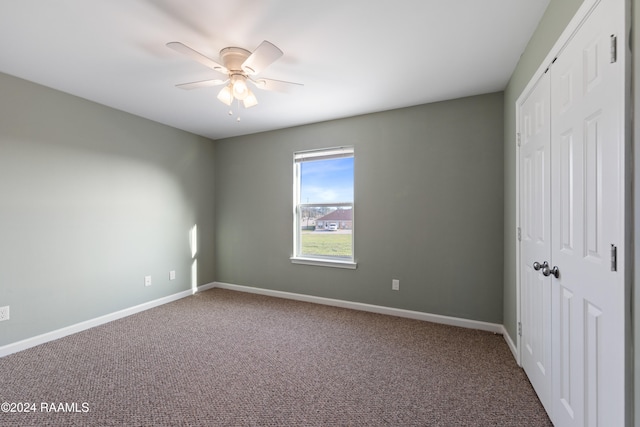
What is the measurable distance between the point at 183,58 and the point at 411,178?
260 cm

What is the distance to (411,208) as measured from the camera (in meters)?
3.36

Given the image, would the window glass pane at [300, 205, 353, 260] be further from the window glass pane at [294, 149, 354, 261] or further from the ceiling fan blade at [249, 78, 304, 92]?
the ceiling fan blade at [249, 78, 304, 92]

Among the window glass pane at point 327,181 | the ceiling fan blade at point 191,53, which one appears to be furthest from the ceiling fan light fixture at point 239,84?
the window glass pane at point 327,181

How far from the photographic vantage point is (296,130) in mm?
4125

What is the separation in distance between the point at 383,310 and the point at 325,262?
972 mm

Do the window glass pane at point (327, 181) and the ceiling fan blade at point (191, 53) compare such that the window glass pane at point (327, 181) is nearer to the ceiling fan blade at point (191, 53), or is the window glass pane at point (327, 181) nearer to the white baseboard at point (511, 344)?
the ceiling fan blade at point (191, 53)

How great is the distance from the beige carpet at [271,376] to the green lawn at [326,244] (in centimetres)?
100

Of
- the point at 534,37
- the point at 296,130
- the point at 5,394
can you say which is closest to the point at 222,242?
the point at 296,130

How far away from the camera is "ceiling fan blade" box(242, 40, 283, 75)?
177 centimetres

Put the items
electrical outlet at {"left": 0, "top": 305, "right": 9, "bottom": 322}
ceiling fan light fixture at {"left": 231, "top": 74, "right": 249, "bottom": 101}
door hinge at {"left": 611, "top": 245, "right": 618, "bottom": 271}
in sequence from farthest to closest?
electrical outlet at {"left": 0, "top": 305, "right": 9, "bottom": 322}
ceiling fan light fixture at {"left": 231, "top": 74, "right": 249, "bottom": 101}
door hinge at {"left": 611, "top": 245, "right": 618, "bottom": 271}

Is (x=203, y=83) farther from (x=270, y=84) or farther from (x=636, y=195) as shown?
(x=636, y=195)

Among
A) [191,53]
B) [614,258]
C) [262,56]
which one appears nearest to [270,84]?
[262,56]

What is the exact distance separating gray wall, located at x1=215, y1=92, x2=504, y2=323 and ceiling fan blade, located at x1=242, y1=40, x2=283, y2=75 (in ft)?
6.20

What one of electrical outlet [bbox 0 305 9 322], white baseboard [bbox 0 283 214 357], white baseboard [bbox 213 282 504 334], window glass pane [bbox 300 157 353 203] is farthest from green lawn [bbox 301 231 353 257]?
electrical outlet [bbox 0 305 9 322]
